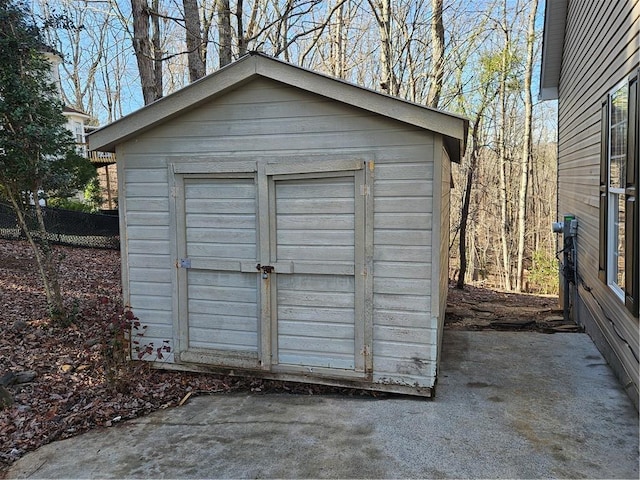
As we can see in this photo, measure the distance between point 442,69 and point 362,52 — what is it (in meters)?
3.72

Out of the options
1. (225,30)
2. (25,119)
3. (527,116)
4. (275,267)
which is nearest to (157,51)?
(225,30)

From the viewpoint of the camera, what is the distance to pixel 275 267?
4.19 meters

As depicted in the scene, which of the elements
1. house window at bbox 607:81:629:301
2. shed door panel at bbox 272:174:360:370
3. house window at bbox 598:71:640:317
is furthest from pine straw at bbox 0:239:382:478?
house window at bbox 607:81:629:301

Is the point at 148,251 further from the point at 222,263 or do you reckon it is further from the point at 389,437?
the point at 389,437

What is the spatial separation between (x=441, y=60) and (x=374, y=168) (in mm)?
8812

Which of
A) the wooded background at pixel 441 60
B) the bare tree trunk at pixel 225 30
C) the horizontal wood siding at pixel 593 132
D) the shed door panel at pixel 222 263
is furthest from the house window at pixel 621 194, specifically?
the bare tree trunk at pixel 225 30

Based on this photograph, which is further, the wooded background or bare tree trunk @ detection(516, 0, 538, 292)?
bare tree trunk @ detection(516, 0, 538, 292)

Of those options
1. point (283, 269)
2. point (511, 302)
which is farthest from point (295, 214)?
point (511, 302)

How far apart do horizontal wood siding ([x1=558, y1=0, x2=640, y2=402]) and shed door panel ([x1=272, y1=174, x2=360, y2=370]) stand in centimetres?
213

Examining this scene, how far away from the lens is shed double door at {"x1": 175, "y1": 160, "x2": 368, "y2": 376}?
4.03 meters

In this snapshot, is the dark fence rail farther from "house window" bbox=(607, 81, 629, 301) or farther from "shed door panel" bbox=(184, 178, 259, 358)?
"house window" bbox=(607, 81, 629, 301)

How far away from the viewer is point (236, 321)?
4.38 meters

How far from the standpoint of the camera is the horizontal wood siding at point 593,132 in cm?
379

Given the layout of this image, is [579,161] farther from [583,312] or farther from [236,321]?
[236,321]
